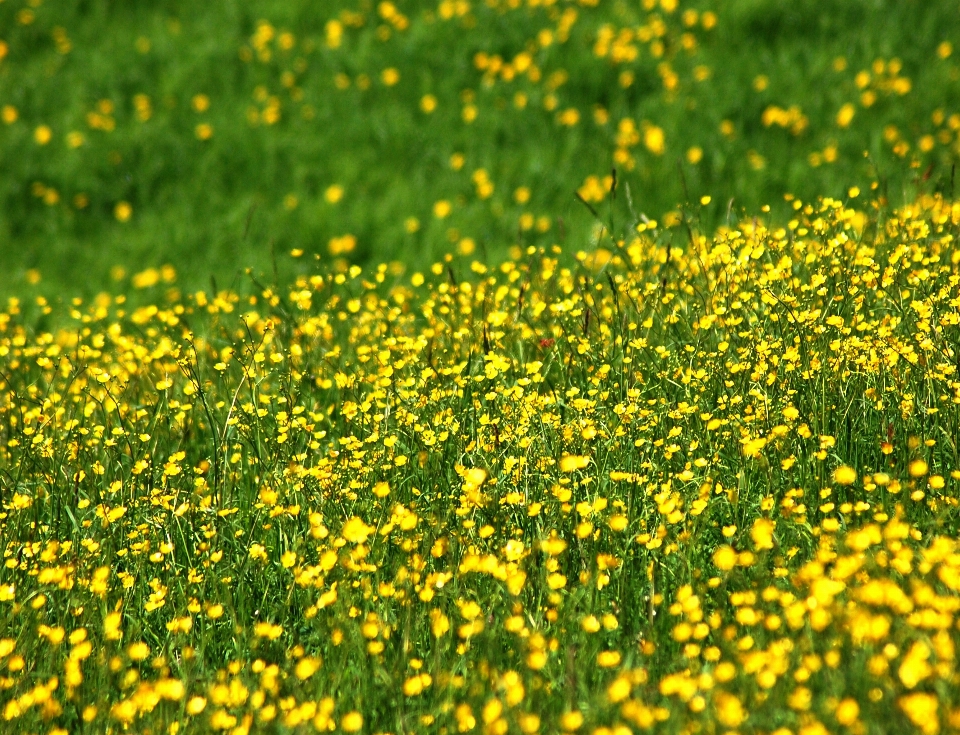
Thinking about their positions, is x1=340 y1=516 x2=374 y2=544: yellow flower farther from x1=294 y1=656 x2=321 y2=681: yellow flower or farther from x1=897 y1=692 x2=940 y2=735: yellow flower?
x1=897 y1=692 x2=940 y2=735: yellow flower

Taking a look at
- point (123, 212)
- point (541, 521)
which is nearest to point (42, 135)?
point (123, 212)

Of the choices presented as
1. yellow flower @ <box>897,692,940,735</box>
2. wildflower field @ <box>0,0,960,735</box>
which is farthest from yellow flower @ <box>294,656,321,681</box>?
yellow flower @ <box>897,692,940,735</box>

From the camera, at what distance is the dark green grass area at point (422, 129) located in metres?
6.57

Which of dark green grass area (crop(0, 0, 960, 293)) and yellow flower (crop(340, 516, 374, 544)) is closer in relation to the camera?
yellow flower (crop(340, 516, 374, 544))

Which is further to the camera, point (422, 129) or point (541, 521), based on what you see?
point (422, 129)

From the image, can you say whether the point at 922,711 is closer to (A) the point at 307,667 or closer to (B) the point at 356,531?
(A) the point at 307,667

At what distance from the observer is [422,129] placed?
24.9 ft

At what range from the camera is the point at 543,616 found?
2424 millimetres

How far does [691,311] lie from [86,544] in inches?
86.1

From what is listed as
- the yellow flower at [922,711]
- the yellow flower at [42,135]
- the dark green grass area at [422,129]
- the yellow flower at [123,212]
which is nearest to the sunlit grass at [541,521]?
the yellow flower at [922,711]

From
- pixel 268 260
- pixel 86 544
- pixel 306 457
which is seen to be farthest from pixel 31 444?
pixel 268 260

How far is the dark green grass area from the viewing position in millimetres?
6574

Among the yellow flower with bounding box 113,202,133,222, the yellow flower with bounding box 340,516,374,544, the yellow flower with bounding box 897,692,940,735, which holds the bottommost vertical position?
the yellow flower with bounding box 340,516,374,544

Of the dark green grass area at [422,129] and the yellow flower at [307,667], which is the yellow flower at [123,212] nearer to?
the dark green grass area at [422,129]
